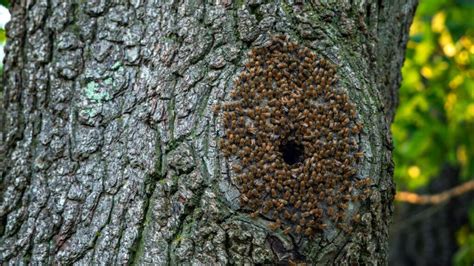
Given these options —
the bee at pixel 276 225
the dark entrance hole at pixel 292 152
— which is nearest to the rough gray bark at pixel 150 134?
the bee at pixel 276 225

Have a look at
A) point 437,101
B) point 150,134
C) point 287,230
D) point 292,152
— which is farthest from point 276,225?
point 437,101

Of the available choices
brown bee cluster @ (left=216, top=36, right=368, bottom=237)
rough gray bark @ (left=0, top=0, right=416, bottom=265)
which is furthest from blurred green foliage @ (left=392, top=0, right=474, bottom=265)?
brown bee cluster @ (left=216, top=36, right=368, bottom=237)

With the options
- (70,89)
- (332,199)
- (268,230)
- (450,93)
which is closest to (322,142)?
(332,199)

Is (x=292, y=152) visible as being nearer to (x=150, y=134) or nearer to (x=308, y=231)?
(x=308, y=231)

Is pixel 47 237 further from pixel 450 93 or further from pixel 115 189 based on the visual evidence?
pixel 450 93

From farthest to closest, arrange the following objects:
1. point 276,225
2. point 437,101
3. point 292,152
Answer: point 437,101
point 292,152
point 276,225

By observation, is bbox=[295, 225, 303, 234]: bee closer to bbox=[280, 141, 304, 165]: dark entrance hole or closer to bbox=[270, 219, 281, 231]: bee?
bbox=[270, 219, 281, 231]: bee

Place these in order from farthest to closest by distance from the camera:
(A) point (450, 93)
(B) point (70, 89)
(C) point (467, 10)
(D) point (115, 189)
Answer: (A) point (450, 93) → (C) point (467, 10) → (B) point (70, 89) → (D) point (115, 189)
